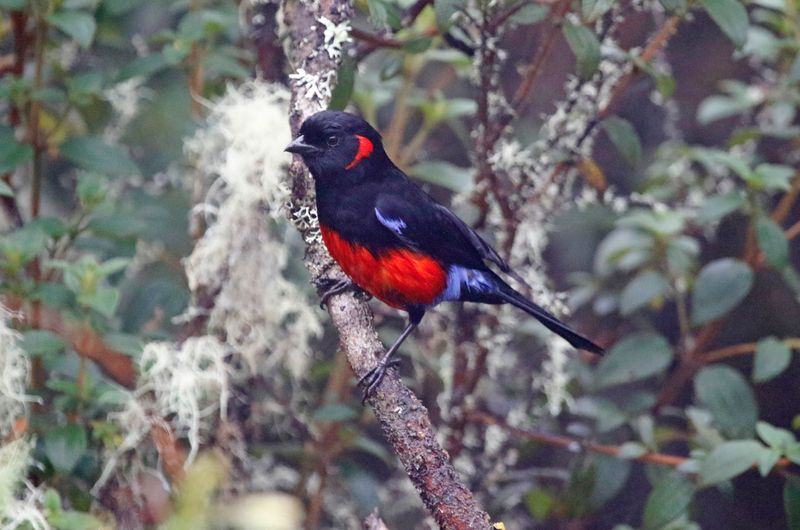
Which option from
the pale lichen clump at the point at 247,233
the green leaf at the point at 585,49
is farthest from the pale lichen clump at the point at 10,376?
the green leaf at the point at 585,49

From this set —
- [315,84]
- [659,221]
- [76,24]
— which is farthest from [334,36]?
[659,221]

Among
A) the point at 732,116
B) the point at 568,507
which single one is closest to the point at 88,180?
the point at 568,507

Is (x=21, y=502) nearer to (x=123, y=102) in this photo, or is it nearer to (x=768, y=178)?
(x=123, y=102)

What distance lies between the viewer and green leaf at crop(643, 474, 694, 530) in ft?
7.14

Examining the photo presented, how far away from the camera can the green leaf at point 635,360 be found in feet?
8.37

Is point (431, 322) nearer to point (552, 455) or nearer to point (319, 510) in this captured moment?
point (319, 510)

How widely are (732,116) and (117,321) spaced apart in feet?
7.70

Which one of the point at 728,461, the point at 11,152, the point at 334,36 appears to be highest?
the point at 334,36

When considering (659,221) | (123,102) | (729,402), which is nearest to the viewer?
(729,402)

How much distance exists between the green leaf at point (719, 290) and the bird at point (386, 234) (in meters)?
0.68

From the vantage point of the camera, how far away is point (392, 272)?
6.27 feet

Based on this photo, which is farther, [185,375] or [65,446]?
[185,375]

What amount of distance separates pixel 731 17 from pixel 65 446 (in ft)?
5.24

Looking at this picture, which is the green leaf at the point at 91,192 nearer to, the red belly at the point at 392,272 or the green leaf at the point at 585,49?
the red belly at the point at 392,272
